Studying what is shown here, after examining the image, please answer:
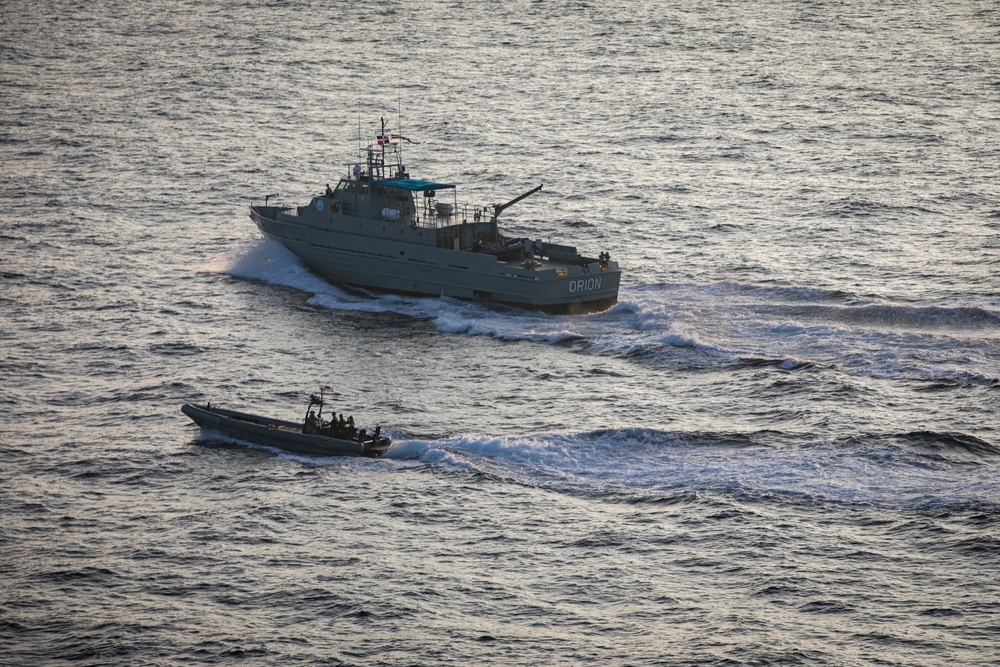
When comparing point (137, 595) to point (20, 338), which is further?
point (20, 338)

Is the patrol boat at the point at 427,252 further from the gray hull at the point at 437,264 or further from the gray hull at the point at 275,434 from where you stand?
the gray hull at the point at 275,434

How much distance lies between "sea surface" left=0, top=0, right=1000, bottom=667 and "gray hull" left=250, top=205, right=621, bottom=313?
1.29m

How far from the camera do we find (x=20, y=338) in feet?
213

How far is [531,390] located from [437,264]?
1533cm

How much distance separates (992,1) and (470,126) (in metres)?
86.5

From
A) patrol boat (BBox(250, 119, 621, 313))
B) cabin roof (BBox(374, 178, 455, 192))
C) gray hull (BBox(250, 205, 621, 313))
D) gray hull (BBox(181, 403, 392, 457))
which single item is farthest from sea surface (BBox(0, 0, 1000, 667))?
cabin roof (BBox(374, 178, 455, 192))

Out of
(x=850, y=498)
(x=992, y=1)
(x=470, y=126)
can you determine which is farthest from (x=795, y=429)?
(x=992, y=1)

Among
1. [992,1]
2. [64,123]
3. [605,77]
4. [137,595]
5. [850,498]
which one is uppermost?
[992,1]

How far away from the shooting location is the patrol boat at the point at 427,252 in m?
68.4

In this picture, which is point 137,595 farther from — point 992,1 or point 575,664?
point 992,1

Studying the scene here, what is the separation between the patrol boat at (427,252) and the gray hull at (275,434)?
19.1 m

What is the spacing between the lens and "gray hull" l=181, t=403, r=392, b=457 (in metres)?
51.0

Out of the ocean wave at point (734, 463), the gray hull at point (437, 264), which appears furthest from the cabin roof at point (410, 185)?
the ocean wave at point (734, 463)

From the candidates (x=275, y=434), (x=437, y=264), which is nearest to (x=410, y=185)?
(x=437, y=264)
